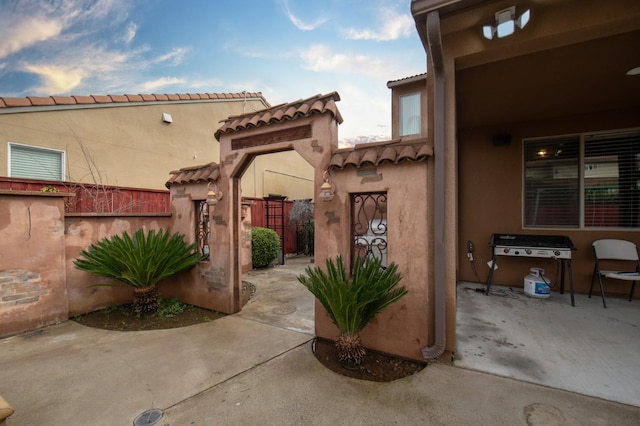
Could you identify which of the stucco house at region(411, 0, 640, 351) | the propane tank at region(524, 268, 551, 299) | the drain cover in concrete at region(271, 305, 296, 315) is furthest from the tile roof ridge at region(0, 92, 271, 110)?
the propane tank at region(524, 268, 551, 299)

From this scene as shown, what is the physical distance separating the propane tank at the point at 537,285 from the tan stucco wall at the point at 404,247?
126 inches

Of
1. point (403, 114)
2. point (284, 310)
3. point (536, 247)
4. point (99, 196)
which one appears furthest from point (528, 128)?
point (99, 196)

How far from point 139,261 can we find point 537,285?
22.1 ft

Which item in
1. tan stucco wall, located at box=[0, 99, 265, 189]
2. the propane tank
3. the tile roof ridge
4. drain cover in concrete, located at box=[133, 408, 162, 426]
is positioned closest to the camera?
drain cover in concrete, located at box=[133, 408, 162, 426]

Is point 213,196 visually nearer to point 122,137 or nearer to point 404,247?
point 404,247

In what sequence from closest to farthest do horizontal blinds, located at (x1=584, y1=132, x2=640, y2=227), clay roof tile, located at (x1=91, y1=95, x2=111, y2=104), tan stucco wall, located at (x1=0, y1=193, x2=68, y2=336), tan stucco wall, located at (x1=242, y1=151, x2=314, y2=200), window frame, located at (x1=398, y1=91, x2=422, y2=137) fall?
tan stucco wall, located at (x1=0, y1=193, x2=68, y2=336) < horizontal blinds, located at (x1=584, y1=132, x2=640, y2=227) < window frame, located at (x1=398, y1=91, x2=422, y2=137) < clay roof tile, located at (x1=91, y1=95, x2=111, y2=104) < tan stucco wall, located at (x1=242, y1=151, x2=314, y2=200)

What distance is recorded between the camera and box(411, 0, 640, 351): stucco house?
8.71 ft

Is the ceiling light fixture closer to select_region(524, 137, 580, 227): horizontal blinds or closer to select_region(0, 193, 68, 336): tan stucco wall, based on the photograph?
select_region(524, 137, 580, 227): horizontal blinds

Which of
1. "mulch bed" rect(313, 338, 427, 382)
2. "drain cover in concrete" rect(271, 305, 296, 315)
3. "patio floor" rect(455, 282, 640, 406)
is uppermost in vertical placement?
"patio floor" rect(455, 282, 640, 406)

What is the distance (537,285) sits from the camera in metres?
4.84

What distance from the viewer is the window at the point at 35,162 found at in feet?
19.5

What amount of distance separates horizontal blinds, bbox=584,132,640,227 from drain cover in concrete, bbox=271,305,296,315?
576cm

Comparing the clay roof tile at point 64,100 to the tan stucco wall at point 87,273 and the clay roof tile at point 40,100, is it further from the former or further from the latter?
the tan stucco wall at point 87,273

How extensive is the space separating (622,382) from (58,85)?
12360 mm
